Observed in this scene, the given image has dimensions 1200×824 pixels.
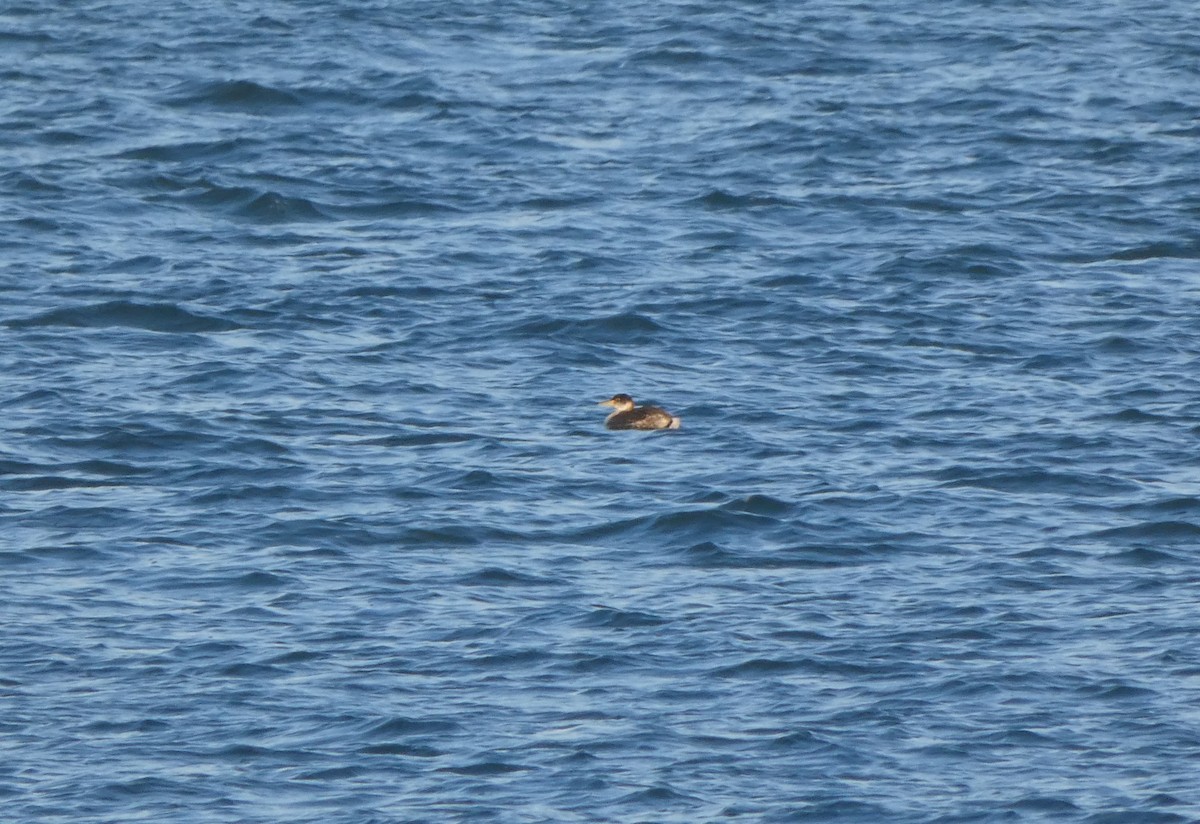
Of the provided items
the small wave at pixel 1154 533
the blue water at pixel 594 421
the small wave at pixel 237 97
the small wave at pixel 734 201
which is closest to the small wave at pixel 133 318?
the blue water at pixel 594 421

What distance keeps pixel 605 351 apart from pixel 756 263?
3.33m

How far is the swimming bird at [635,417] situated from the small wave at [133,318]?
476 cm

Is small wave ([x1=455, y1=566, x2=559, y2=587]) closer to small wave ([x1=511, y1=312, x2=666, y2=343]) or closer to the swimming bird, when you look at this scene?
the swimming bird

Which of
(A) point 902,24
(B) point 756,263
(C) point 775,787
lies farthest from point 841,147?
(C) point 775,787

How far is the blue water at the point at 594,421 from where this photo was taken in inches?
549

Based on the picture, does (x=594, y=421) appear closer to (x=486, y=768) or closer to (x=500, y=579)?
(x=500, y=579)

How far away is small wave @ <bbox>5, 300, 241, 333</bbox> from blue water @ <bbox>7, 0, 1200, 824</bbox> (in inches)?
1.9

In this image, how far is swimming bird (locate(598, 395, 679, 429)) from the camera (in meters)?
19.8

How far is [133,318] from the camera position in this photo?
2303 centimetres

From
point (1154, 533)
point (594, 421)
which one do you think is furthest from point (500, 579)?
point (1154, 533)

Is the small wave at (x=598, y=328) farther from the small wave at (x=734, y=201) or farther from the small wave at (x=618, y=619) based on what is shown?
the small wave at (x=618, y=619)

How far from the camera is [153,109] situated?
31078mm

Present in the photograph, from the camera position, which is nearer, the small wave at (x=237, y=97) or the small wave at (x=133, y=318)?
the small wave at (x=133, y=318)

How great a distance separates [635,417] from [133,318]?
591cm
